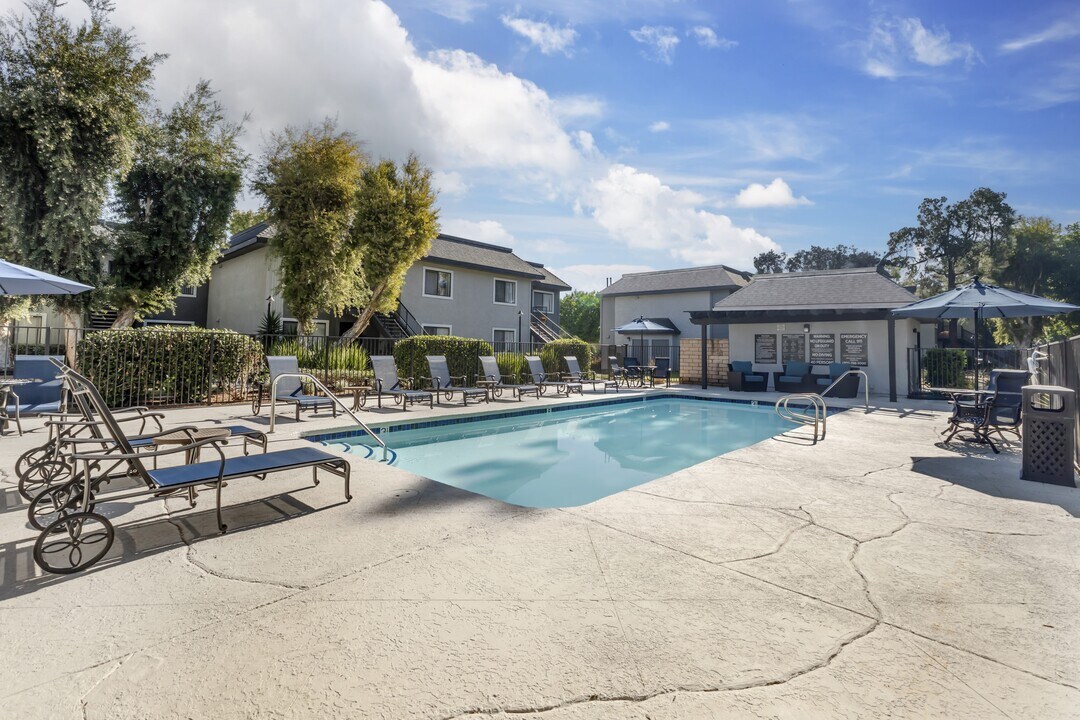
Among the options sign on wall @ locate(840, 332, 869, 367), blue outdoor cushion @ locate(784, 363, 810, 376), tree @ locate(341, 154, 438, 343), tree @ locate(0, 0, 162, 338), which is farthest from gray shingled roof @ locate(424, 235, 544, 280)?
sign on wall @ locate(840, 332, 869, 367)

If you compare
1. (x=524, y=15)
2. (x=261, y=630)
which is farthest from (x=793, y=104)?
(x=261, y=630)

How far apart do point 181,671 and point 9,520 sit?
2.85m

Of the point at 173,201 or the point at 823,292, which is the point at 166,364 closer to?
the point at 173,201

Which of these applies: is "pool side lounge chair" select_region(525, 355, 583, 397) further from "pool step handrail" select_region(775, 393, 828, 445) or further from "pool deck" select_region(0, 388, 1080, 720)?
"pool deck" select_region(0, 388, 1080, 720)

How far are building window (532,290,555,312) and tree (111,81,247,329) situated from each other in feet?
61.7

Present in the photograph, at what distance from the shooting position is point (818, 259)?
205 feet

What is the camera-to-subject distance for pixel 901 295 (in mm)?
15805

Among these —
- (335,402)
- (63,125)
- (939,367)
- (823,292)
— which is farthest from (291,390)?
(939,367)

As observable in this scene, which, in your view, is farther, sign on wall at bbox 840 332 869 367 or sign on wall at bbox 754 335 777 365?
sign on wall at bbox 754 335 777 365

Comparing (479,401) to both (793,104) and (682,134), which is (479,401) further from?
(793,104)

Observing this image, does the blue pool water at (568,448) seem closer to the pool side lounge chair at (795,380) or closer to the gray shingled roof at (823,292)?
the pool side lounge chair at (795,380)

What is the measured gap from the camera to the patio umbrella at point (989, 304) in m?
8.67

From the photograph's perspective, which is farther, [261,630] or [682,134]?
[682,134]

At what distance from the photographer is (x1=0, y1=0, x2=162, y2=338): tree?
11.1 meters
